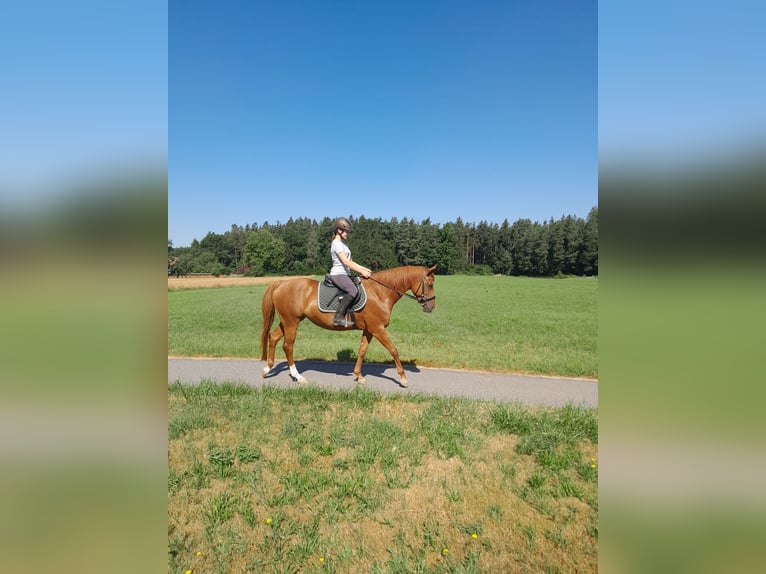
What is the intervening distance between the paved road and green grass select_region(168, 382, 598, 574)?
0.78m

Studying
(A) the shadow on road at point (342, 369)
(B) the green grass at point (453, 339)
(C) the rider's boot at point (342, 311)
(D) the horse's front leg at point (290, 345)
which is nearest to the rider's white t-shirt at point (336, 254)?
(C) the rider's boot at point (342, 311)

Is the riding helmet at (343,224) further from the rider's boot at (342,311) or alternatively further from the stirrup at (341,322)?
the stirrup at (341,322)

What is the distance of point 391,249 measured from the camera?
45.6 m

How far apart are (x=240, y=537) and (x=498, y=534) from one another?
2.13m

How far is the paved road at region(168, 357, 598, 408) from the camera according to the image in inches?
243

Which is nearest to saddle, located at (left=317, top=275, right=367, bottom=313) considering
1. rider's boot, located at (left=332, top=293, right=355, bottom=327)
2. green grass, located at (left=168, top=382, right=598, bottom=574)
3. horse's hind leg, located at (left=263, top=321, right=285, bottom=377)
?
rider's boot, located at (left=332, top=293, right=355, bottom=327)

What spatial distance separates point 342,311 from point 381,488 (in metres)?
3.61

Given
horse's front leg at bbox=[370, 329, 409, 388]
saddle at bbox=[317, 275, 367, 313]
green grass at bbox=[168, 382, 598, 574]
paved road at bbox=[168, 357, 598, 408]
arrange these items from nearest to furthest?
green grass at bbox=[168, 382, 598, 574] → paved road at bbox=[168, 357, 598, 408] → horse's front leg at bbox=[370, 329, 409, 388] → saddle at bbox=[317, 275, 367, 313]

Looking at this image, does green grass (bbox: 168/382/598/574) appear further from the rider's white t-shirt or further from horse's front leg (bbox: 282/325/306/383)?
the rider's white t-shirt

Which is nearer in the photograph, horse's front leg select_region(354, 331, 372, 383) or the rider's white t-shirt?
the rider's white t-shirt
